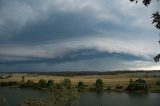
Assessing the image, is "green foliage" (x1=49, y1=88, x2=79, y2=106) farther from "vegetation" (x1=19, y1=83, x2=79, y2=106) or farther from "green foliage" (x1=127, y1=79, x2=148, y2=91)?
"green foliage" (x1=127, y1=79, x2=148, y2=91)

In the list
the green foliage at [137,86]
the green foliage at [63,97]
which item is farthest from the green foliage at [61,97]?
the green foliage at [137,86]

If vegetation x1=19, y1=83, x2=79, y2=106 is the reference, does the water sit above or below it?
below

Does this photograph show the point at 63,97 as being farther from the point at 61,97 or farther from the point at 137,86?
the point at 137,86

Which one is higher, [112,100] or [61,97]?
[61,97]

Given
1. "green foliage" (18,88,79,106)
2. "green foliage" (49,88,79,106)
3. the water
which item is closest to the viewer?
"green foliage" (18,88,79,106)

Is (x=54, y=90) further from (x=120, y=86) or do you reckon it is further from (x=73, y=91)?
(x=120, y=86)

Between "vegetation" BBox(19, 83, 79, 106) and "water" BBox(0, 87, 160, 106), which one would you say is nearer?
"vegetation" BBox(19, 83, 79, 106)

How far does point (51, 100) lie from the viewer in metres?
51.8

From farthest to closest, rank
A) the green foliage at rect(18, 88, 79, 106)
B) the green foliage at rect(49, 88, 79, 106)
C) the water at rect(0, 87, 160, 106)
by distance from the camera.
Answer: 1. the water at rect(0, 87, 160, 106)
2. the green foliage at rect(49, 88, 79, 106)
3. the green foliage at rect(18, 88, 79, 106)

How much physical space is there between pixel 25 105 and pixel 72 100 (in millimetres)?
10582

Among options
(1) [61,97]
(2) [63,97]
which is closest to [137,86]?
(2) [63,97]

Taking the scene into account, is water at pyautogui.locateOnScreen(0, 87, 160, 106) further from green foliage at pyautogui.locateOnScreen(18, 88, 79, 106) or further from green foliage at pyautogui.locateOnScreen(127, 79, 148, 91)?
green foliage at pyautogui.locateOnScreen(18, 88, 79, 106)

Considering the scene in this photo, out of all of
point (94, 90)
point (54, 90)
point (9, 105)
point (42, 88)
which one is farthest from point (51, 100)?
point (42, 88)

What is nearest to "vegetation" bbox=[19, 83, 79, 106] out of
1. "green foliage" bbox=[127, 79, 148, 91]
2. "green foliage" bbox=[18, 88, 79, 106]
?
"green foliage" bbox=[18, 88, 79, 106]
